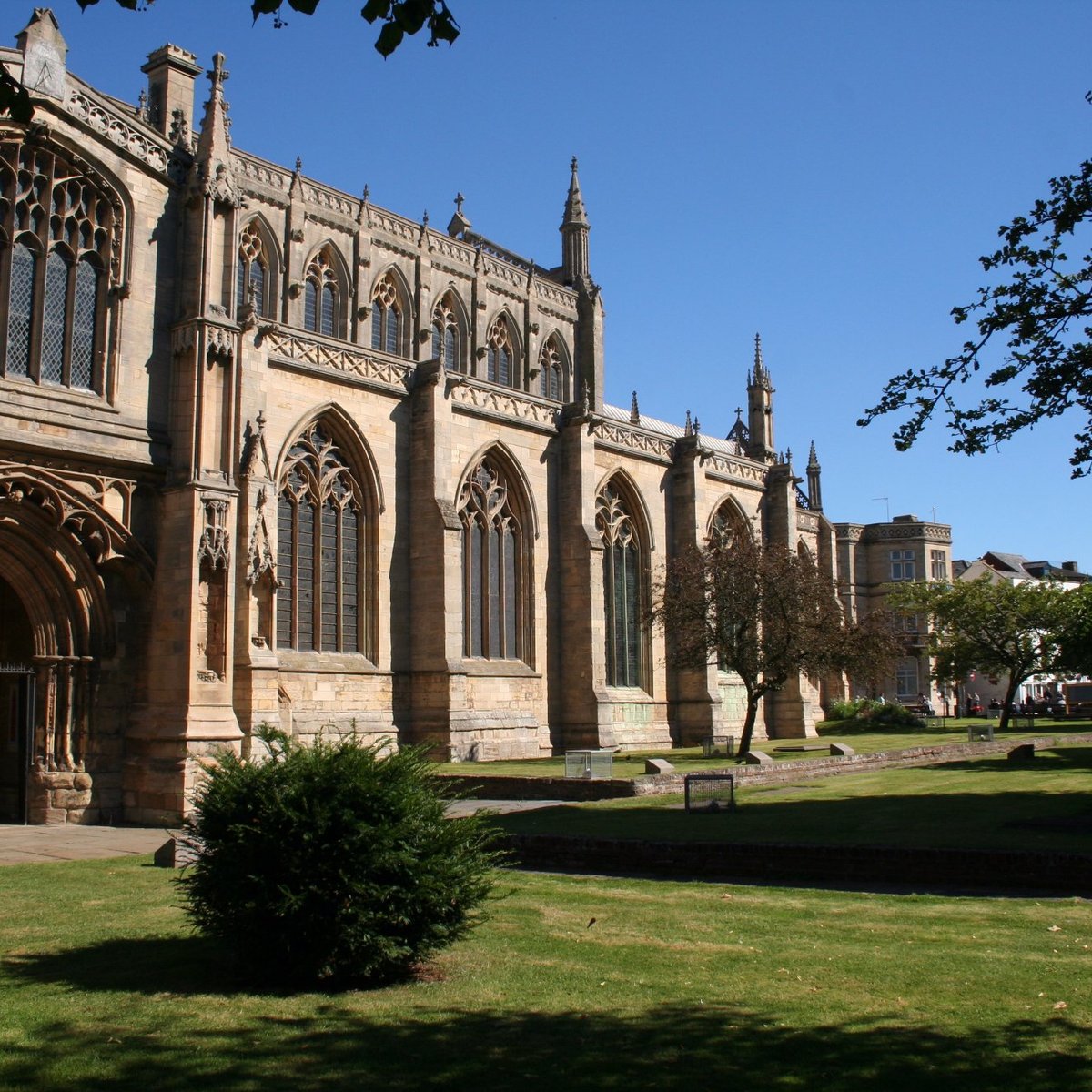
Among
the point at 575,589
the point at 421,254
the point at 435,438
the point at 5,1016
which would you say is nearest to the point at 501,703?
the point at 575,589

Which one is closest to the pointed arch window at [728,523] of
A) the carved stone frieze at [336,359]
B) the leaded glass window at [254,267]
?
the carved stone frieze at [336,359]

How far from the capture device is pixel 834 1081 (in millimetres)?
6363

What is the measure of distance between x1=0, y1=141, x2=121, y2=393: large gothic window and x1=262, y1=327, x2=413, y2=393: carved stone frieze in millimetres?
5705

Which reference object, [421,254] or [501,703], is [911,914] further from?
[421,254]

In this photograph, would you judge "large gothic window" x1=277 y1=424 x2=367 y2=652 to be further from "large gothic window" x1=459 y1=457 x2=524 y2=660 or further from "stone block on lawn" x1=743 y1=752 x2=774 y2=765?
"stone block on lawn" x1=743 y1=752 x2=774 y2=765

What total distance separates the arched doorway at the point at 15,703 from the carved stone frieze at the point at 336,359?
8822 millimetres

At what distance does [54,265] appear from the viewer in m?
21.9

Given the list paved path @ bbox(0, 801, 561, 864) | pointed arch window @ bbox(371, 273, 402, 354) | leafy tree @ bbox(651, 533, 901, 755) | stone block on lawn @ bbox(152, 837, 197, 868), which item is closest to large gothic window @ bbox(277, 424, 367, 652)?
paved path @ bbox(0, 801, 561, 864)

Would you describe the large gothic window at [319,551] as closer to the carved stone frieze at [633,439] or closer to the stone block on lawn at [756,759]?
the carved stone frieze at [633,439]

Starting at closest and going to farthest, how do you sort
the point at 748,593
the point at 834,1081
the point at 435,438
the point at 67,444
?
the point at 834,1081, the point at 67,444, the point at 435,438, the point at 748,593

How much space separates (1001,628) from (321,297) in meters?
29.3

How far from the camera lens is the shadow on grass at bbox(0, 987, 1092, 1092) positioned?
638cm

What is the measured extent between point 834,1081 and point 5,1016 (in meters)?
5.04

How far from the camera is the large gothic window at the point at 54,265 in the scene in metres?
21.3
